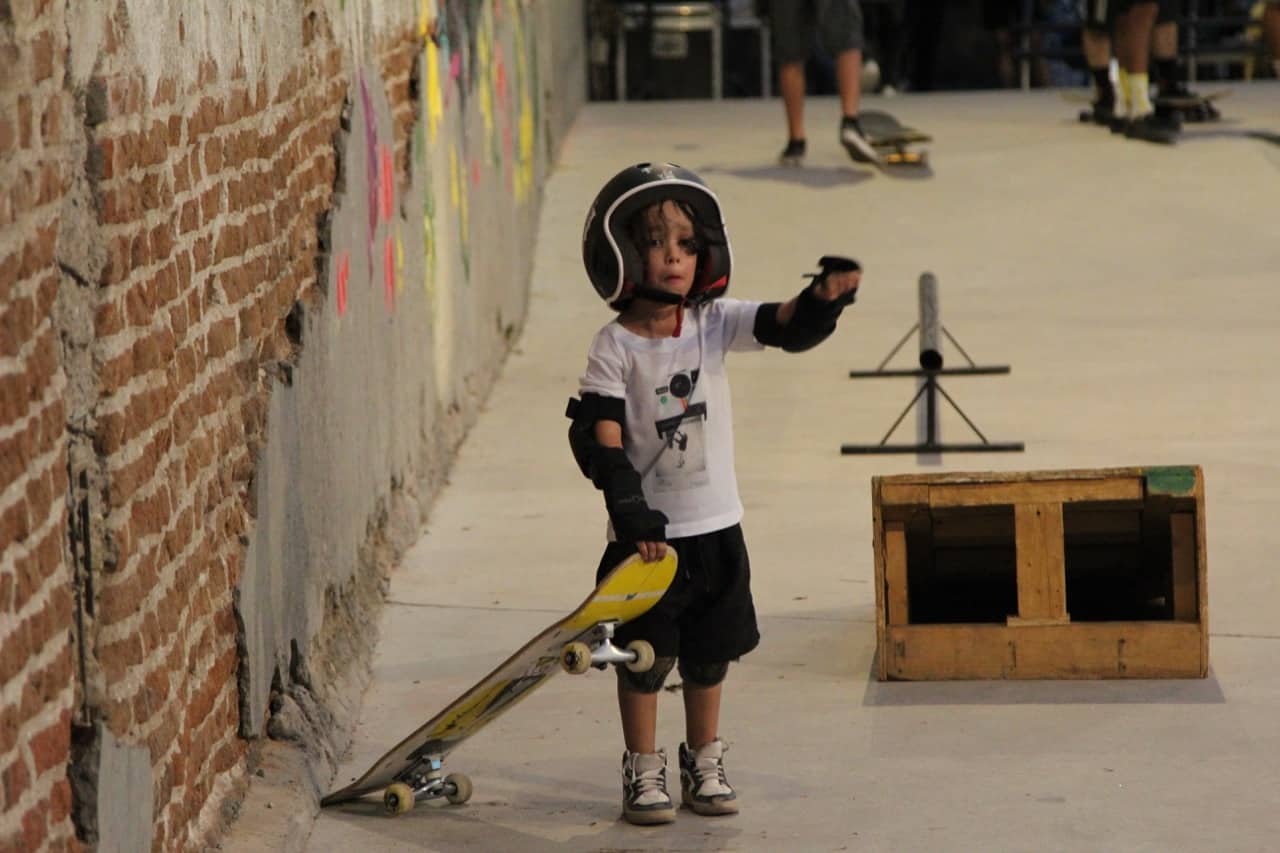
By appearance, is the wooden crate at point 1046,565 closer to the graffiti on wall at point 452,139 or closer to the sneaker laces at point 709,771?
the sneaker laces at point 709,771

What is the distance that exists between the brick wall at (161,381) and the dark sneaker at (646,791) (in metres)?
0.84

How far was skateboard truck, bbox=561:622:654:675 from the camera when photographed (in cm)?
461

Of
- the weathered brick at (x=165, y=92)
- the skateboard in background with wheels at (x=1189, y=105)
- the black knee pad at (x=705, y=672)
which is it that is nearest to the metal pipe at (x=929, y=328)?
the black knee pad at (x=705, y=672)

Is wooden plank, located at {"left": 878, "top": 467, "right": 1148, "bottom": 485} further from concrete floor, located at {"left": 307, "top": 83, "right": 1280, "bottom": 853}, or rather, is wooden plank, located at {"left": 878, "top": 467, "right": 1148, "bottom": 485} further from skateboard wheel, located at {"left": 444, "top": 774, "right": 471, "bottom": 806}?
skateboard wheel, located at {"left": 444, "top": 774, "right": 471, "bottom": 806}

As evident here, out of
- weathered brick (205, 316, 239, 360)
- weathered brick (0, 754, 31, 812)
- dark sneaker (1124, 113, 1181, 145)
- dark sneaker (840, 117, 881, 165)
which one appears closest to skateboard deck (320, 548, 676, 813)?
weathered brick (205, 316, 239, 360)

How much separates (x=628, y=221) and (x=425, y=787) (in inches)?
54.8

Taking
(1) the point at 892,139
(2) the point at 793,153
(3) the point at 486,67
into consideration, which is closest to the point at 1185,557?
(3) the point at 486,67

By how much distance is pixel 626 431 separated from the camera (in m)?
5.05

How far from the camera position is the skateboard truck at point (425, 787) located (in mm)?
5113

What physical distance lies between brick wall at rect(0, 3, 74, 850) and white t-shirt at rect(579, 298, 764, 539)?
5.63ft

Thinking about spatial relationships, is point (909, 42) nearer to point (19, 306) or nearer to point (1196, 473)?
point (1196, 473)

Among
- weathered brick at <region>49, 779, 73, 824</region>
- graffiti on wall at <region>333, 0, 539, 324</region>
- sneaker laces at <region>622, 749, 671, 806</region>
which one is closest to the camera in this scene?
weathered brick at <region>49, 779, 73, 824</region>

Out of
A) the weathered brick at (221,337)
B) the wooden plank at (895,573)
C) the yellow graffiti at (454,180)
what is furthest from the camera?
the yellow graffiti at (454,180)

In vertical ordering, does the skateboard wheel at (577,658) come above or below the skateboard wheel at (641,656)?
above
